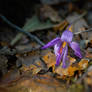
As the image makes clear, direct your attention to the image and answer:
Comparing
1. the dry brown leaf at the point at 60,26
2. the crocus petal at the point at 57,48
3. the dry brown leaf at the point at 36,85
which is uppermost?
the dry brown leaf at the point at 60,26

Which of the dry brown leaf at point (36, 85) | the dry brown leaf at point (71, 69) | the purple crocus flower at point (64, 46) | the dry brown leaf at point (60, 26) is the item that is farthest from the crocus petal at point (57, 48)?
the dry brown leaf at point (60, 26)

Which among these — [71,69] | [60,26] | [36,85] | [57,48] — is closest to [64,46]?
[57,48]

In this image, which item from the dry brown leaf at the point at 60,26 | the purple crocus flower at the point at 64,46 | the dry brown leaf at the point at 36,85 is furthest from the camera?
the dry brown leaf at the point at 60,26

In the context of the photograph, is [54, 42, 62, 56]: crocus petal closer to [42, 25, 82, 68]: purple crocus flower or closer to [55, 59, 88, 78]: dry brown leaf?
[42, 25, 82, 68]: purple crocus flower

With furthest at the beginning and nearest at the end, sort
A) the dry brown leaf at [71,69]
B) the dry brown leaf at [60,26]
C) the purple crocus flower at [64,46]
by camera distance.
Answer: the dry brown leaf at [60,26] < the purple crocus flower at [64,46] < the dry brown leaf at [71,69]

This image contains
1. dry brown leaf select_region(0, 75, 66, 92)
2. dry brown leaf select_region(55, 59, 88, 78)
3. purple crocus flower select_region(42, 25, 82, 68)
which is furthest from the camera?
purple crocus flower select_region(42, 25, 82, 68)

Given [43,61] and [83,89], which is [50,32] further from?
[83,89]

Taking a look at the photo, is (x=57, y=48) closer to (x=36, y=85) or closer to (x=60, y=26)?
(x=36, y=85)

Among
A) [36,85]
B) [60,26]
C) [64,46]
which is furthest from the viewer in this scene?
[60,26]

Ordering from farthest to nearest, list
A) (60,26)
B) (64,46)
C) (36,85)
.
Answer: (60,26) → (64,46) → (36,85)

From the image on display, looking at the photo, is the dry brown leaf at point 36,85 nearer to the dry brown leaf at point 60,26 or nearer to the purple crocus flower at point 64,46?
the purple crocus flower at point 64,46

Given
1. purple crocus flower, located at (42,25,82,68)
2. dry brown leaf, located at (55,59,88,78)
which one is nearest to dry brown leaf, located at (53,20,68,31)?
purple crocus flower, located at (42,25,82,68)

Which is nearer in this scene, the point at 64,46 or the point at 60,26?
the point at 64,46
